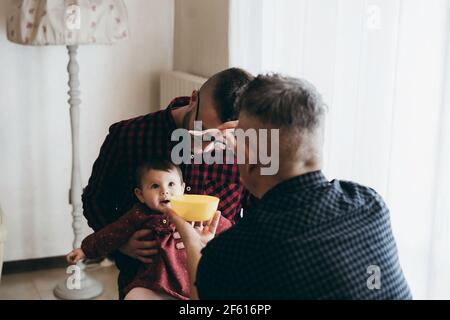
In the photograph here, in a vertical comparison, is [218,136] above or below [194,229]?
above

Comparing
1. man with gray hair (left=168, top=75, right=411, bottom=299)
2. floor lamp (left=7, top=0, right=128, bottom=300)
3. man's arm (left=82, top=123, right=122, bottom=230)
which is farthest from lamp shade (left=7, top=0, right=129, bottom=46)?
man with gray hair (left=168, top=75, right=411, bottom=299)

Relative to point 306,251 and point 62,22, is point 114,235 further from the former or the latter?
point 62,22

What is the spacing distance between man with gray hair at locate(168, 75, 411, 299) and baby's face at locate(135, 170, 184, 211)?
0.50 meters

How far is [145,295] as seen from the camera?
174 centimetres

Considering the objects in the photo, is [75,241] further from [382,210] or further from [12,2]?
[382,210]

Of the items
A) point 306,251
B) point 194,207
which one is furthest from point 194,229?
point 306,251

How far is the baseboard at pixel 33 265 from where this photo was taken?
3.51m

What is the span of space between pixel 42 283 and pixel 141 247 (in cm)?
181

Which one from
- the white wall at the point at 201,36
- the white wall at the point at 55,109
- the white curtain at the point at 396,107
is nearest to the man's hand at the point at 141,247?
the white curtain at the point at 396,107

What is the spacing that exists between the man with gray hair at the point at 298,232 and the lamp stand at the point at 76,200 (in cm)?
196

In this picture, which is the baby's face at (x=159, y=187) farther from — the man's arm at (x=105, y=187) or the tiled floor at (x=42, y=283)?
the tiled floor at (x=42, y=283)

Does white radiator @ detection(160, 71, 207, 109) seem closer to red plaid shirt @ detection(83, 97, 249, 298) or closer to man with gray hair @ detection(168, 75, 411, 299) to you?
red plaid shirt @ detection(83, 97, 249, 298)

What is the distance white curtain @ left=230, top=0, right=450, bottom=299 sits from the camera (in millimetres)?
1718

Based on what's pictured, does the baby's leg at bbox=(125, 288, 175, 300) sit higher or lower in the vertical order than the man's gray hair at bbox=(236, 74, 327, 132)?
lower
